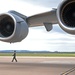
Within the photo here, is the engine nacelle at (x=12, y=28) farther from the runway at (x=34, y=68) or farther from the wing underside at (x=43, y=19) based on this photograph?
the runway at (x=34, y=68)

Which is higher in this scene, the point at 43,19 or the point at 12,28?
the point at 43,19

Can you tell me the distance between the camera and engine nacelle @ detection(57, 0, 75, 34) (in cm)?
1221

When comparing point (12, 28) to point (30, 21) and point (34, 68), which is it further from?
point (34, 68)

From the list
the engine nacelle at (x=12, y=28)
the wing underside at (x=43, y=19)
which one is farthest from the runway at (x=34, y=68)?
the wing underside at (x=43, y=19)

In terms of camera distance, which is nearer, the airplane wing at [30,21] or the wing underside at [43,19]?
the airplane wing at [30,21]

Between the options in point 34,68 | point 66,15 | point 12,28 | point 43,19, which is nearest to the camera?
point 66,15

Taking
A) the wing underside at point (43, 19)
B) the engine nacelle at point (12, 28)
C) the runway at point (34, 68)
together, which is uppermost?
the wing underside at point (43, 19)

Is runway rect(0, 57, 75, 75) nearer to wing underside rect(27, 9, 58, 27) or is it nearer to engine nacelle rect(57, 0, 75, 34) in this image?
engine nacelle rect(57, 0, 75, 34)

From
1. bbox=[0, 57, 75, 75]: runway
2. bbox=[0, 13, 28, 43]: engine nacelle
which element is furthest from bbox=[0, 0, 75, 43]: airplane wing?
bbox=[0, 57, 75, 75]: runway

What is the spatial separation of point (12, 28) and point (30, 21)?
154 cm

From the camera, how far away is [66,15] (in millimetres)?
12664

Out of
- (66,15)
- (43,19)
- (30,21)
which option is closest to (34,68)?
(30,21)

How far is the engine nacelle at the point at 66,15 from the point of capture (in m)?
12.2

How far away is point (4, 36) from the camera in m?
15.6
